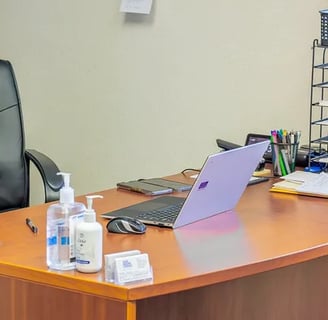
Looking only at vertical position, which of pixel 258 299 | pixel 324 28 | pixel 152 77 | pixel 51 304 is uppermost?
pixel 324 28

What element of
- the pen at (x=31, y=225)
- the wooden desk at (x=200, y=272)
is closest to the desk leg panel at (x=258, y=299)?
the wooden desk at (x=200, y=272)

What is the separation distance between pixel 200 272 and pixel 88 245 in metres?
0.22

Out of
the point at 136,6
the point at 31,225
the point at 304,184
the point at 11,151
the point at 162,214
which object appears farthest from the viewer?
the point at 136,6

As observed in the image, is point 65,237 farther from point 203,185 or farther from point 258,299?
point 258,299

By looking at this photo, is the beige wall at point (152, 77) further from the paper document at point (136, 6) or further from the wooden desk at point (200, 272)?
the wooden desk at point (200, 272)

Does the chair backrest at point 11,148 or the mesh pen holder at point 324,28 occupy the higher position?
the mesh pen holder at point 324,28

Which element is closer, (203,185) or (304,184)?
(203,185)

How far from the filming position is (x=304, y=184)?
85.8 inches

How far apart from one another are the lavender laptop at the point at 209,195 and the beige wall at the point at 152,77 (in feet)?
2.80

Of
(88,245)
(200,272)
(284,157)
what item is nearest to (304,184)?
(284,157)

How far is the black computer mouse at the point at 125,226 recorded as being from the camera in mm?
1629

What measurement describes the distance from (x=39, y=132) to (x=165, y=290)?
2.10 metres

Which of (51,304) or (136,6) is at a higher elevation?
(136,6)

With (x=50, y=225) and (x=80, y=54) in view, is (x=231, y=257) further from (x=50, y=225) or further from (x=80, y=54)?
(x=80, y=54)
